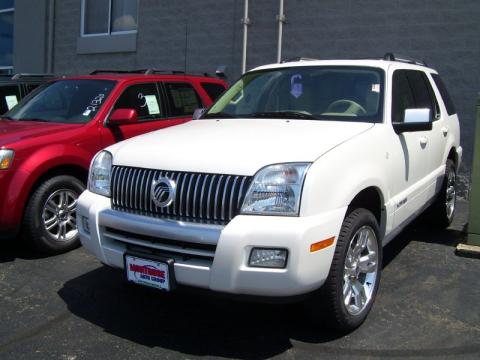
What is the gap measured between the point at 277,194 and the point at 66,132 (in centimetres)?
294

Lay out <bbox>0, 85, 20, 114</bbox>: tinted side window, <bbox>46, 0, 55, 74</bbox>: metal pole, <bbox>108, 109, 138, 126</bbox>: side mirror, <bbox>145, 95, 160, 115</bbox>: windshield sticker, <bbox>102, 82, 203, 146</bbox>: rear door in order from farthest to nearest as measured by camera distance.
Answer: <bbox>46, 0, 55, 74</bbox>: metal pole, <bbox>0, 85, 20, 114</bbox>: tinted side window, <bbox>145, 95, 160, 115</bbox>: windshield sticker, <bbox>102, 82, 203, 146</bbox>: rear door, <bbox>108, 109, 138, 126</bbox>: side mirror

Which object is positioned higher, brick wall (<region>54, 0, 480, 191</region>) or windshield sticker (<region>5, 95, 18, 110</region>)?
brick wall (<region>54, 0, 480, 191</region>)

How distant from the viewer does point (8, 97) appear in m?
7.40

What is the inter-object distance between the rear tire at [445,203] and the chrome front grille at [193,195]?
321 centimetres

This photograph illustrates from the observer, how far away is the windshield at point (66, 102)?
5805 mm

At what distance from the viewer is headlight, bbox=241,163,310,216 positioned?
3.07 m

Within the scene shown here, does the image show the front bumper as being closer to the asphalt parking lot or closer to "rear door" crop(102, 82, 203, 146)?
the asphalt parking lot

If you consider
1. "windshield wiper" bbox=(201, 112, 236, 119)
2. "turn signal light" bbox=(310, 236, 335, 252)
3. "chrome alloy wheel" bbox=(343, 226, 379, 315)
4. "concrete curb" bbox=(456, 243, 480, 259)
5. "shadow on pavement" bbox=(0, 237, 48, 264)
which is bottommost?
"shadow on pavement" bbox=(0, 237, 48, 264)

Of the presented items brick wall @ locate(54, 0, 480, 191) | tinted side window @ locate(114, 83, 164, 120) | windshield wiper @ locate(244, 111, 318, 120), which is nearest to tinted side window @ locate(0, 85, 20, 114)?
tinted side window @ locate(114, 83, 164, 120)

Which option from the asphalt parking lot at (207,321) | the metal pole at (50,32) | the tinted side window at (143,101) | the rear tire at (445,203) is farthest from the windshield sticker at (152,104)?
the metal pole at (50,32)

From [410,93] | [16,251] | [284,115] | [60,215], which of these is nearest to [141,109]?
[60,215]

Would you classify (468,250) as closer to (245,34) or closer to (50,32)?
(245,34)

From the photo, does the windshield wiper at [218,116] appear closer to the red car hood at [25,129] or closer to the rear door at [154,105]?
the rear door at [154,105]

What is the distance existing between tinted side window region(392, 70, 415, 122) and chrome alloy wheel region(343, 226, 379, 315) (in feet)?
3.46
